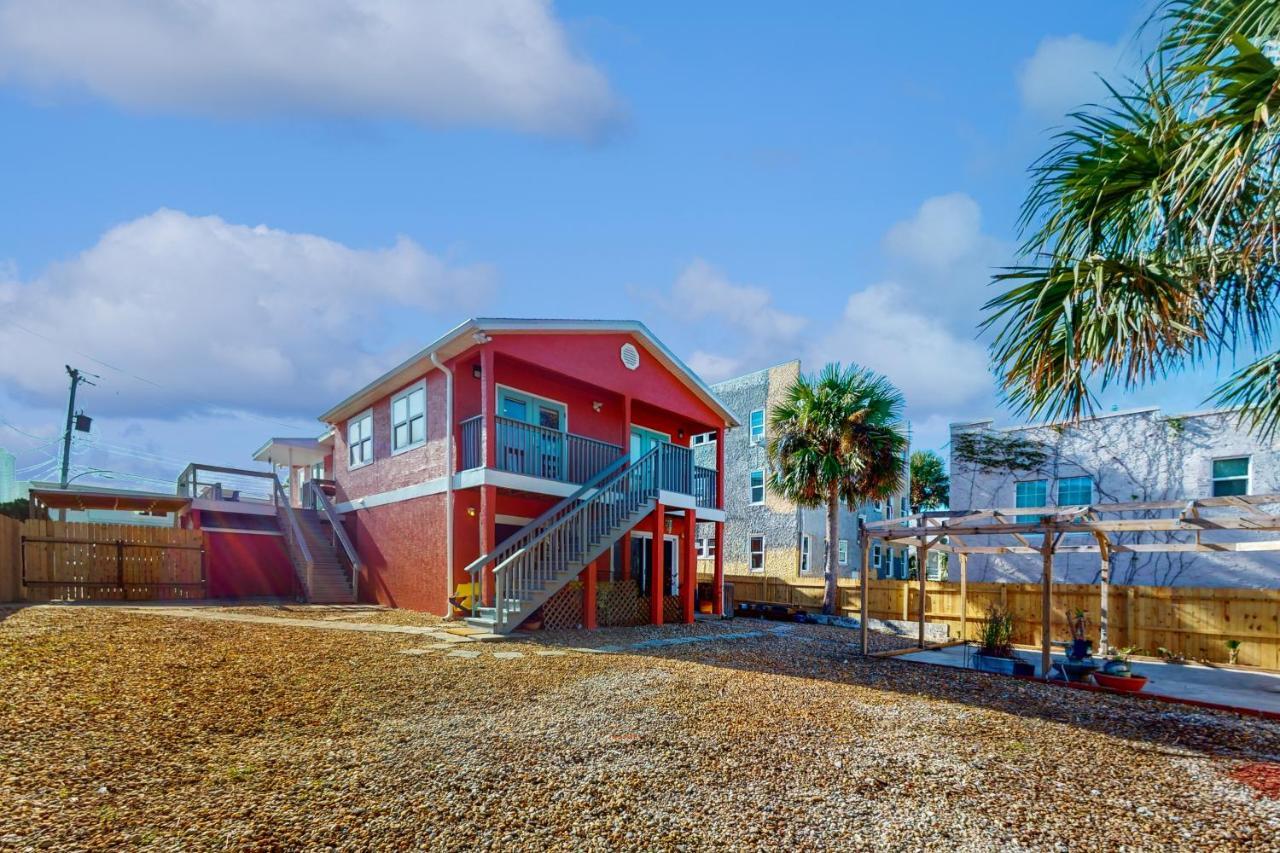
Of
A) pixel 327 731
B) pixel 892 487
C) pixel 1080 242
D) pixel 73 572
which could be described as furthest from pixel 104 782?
pixel 892 487

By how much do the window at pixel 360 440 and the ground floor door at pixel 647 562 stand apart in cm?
777

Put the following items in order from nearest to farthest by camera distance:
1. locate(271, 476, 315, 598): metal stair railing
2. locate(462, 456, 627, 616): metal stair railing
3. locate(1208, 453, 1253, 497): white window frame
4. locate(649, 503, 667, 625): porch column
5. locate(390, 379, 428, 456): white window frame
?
1. locate(462, 456, 627, 616): metal stair railing
2. locate(649, 503, 667, 625): porch column
3. locate(390, 379, 428, 456): white window frame
4. locate(1208, 453, 1253, 497): white window frame
5. locate(271, 476, 315, 598): metal stair railing

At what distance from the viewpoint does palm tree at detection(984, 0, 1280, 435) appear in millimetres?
4281

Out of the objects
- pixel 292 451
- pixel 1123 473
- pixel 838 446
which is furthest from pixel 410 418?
pixel 1123 473

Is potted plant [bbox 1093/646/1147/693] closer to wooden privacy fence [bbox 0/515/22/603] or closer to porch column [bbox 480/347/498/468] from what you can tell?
porch column [bbox 480/347/498/468]

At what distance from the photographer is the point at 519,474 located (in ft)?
45.9

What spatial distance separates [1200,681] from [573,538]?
11.2 metres

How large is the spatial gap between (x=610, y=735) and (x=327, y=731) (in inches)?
97.1

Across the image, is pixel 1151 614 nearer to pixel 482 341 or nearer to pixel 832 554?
pixel 832 554

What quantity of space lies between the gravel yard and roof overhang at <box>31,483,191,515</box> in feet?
44.4

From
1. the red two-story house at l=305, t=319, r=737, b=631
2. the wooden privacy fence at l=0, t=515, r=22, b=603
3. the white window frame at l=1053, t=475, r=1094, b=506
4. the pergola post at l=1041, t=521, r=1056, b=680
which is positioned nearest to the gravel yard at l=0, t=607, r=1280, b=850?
the pergola post at l=1041, t=521, r=1056, b=680

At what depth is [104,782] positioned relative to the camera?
4.23 m

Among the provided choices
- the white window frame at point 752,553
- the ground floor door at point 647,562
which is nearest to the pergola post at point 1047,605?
the ground floor door at point 647,562

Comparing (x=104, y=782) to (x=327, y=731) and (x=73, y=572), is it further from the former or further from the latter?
(x=73, y=572)
